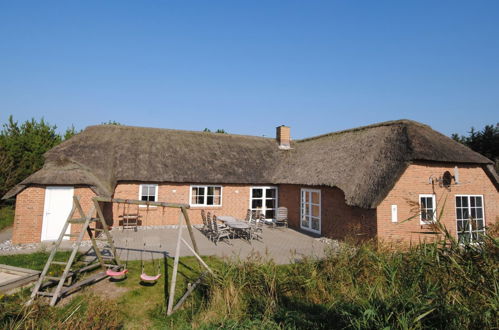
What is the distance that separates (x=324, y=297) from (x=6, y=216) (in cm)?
1930

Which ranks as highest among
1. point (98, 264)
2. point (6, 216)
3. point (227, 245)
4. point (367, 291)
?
point (367, 291)

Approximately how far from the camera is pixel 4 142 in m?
18.2

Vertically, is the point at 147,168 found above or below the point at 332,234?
above

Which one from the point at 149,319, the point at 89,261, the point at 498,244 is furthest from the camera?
the point at 89,261

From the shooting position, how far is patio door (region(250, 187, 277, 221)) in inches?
674

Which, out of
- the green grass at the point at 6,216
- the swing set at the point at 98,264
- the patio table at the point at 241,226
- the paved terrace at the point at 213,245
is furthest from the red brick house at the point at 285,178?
the green grass at the point at 6,216

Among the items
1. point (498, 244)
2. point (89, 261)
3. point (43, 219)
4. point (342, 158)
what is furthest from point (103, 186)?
point (498, 244)

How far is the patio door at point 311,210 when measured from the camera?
1371cm

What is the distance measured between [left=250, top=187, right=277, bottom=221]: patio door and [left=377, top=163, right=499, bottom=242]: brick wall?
813 centimetres

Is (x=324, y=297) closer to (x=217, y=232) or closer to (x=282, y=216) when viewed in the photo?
(x=217, y=232)

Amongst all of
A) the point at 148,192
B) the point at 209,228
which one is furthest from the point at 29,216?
the point at 209,228

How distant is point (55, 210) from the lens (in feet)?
36.9

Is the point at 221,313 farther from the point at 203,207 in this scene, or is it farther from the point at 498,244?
the point at 203,207

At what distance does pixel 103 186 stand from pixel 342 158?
12096mm
